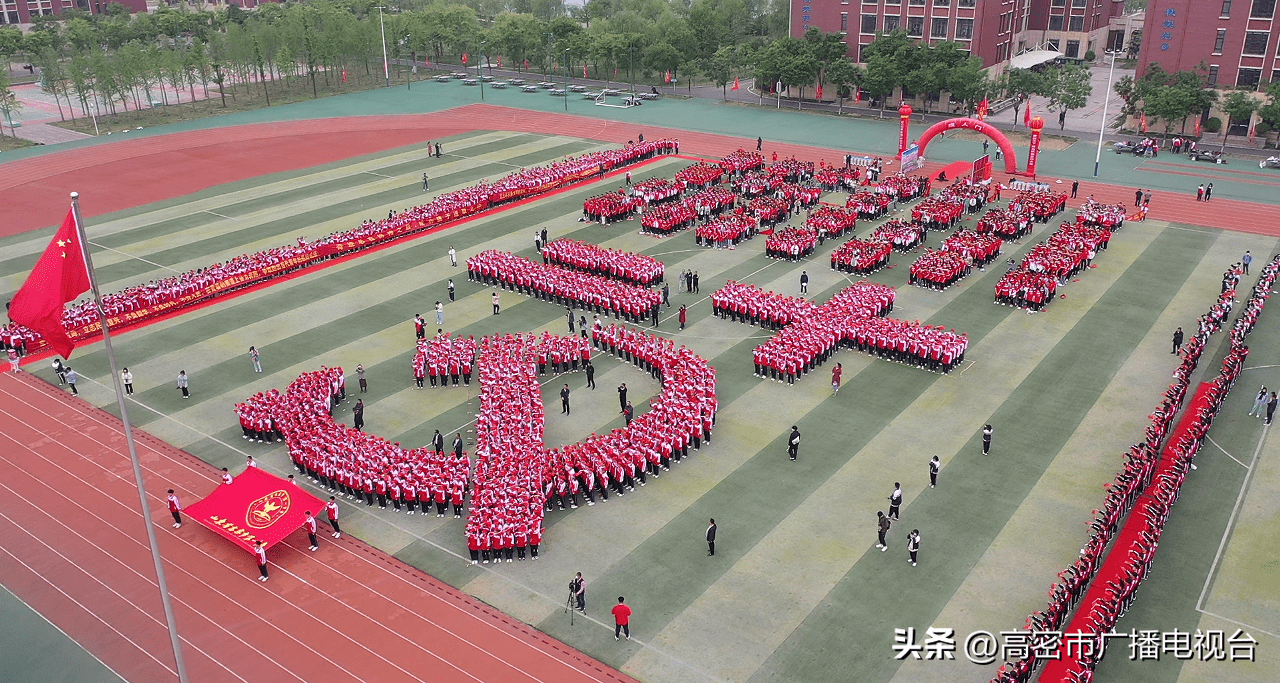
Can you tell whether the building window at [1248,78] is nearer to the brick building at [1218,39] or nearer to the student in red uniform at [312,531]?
the brick building at [1218,39]

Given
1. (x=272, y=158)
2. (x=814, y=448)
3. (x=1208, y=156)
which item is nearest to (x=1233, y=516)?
(x=814, y=448)

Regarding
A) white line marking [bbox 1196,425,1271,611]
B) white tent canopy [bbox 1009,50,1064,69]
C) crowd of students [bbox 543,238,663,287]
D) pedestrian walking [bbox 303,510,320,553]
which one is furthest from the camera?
white tent canopy [bbox 1009,50,1064,69]

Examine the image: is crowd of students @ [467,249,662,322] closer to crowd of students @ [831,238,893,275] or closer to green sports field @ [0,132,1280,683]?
green sports field @ [0,132,1280,683]

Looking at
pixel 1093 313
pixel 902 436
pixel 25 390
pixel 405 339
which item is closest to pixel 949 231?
pixel 1093 313

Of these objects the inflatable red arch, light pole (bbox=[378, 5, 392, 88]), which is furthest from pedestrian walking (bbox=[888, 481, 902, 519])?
light pole (bbox=[378, 5, 392, 88])

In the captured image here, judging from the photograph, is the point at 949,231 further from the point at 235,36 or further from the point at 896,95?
the point at 235,36

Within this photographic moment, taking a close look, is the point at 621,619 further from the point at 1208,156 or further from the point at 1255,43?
the point at 1255,43

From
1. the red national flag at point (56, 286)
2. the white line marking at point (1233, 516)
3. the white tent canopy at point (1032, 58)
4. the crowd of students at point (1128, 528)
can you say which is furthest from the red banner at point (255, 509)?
the white tent canopy at point (1032, 58)
